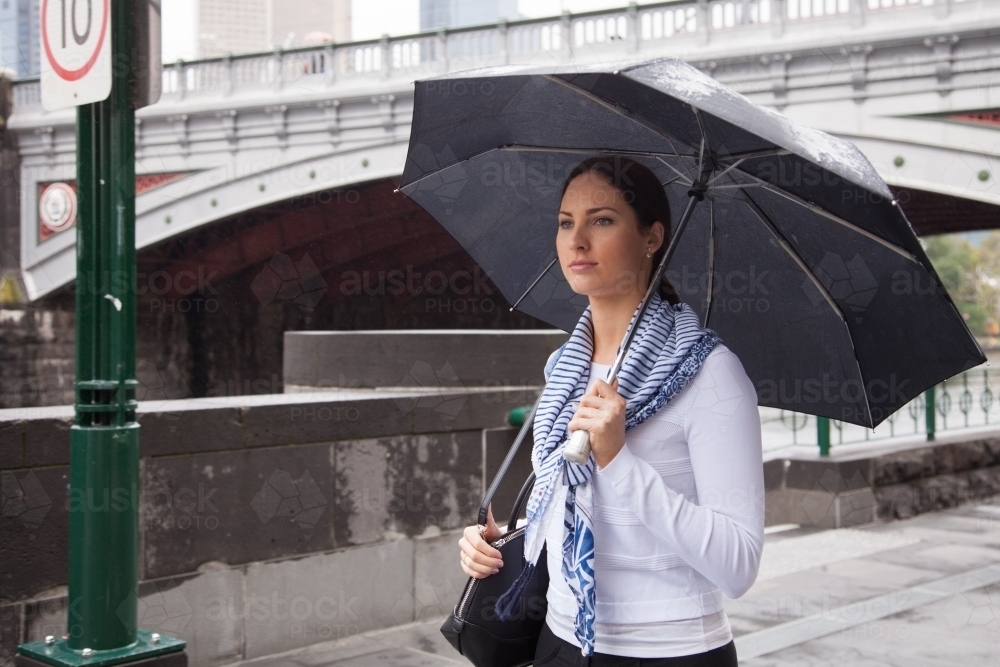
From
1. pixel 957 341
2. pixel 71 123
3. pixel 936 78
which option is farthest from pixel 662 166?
pixel 71 123

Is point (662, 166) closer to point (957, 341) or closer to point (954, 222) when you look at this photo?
point (957, 341)

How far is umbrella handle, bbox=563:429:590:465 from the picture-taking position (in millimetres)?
1623

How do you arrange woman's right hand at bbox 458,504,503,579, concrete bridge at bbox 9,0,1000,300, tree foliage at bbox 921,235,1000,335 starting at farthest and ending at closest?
tree foliage at bbox 921,235,1000,335
concrete bridge at bbox 9,0,1000,300
woman's right hand at bbox 458,504,503,579

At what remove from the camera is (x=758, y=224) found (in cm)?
222

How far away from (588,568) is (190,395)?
26123mm

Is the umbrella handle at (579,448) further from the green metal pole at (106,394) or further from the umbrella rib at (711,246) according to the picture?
the green metal pole at (106,394)

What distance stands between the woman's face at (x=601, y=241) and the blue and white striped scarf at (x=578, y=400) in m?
0.07

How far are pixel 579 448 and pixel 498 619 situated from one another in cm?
42

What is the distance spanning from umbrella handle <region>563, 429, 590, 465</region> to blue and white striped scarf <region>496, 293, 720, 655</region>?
63mm

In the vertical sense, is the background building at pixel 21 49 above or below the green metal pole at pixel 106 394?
above

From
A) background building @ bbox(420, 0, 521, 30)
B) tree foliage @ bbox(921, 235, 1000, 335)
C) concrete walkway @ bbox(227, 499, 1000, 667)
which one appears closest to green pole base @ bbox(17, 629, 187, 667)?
concrete walkway @ bbox(227, 499, 1000, 667)

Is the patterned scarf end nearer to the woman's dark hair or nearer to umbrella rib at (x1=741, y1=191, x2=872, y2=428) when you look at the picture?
the woman's dark hair

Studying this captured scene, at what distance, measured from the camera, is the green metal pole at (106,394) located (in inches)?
115

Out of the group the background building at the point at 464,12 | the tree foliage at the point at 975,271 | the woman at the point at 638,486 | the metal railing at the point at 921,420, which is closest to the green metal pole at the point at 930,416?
the metal railing at the point at 921,420
